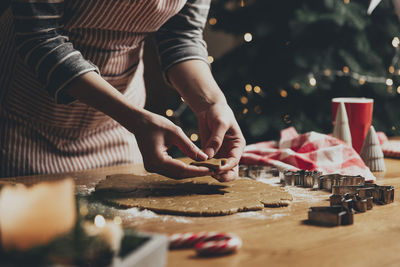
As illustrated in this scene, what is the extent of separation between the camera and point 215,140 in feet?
4.40

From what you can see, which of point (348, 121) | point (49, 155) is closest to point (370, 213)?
point (348, 121)

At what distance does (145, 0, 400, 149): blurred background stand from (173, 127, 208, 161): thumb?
1.25 m

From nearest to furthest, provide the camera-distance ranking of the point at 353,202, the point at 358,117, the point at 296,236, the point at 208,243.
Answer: the point at 208,243 → the point at 296,236 → the point at 353,202 → the point at 358,117

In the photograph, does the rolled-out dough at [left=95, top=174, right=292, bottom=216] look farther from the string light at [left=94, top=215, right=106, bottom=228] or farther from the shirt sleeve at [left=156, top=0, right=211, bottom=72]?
the shirt sleeve at [left=156, top=0, right=211, bottom=72]

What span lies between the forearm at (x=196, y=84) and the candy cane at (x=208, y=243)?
2.28ft

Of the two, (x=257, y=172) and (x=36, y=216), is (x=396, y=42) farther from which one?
(x=36, y=216)

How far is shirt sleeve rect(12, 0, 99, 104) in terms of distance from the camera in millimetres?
1281

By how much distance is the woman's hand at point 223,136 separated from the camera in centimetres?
133

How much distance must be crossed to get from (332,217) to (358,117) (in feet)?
2.61

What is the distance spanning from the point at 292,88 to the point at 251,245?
1.80 m

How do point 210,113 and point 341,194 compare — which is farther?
point 210,113

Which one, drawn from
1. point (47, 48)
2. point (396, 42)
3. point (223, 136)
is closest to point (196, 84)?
point (223, 136)

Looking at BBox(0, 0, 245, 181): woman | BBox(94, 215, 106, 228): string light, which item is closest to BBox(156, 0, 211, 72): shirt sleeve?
BBox(0, 0, 245, 181): woman

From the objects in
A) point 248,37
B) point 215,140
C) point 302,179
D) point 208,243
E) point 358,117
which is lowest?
point 208,243
